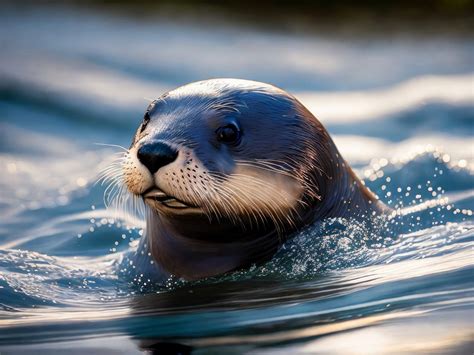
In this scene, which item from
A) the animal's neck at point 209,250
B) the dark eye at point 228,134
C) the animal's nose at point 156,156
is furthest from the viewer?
the animal's neck at point 209,250

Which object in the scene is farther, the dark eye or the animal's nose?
the dark eye

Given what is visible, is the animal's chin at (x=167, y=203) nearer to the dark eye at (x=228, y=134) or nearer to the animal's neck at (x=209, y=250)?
the animal's neck at (x=209, y=250)

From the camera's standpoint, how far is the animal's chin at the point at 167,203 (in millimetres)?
4855

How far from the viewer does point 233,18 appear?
13977 millimetres

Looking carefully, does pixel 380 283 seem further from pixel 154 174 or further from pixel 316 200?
pixel 154 174

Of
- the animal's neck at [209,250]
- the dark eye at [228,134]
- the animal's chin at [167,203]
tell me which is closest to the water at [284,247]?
the animal's neck at [209,250]

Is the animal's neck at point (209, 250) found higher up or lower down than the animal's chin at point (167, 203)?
lower down

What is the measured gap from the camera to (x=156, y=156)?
4.77m

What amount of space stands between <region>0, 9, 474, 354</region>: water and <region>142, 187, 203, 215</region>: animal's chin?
40 cm

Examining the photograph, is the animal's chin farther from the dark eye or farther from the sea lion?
the dark eye

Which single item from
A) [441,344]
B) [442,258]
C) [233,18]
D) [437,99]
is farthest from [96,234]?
[233,18]

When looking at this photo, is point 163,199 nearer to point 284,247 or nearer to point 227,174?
point 227,174

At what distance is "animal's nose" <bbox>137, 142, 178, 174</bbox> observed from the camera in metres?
4.78

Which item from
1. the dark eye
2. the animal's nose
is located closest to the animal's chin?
the animal's nose
